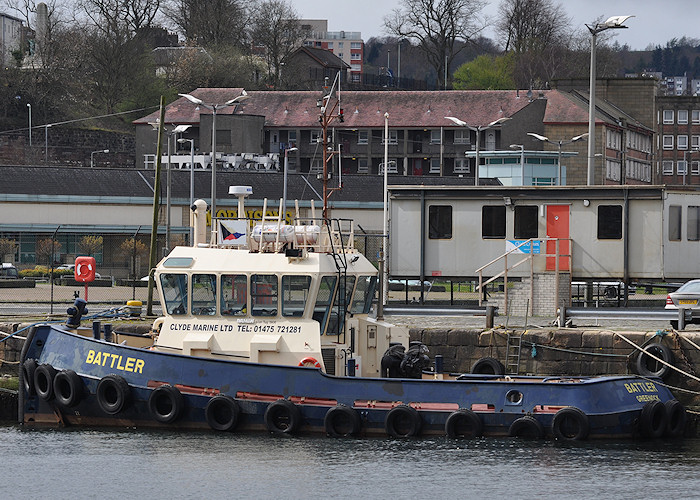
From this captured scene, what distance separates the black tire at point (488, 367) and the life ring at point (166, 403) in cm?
595

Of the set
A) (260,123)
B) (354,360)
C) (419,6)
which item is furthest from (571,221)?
(419,6)

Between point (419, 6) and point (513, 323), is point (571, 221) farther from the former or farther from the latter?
point (419, 6)

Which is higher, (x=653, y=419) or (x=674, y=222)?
(x=674, y=222)

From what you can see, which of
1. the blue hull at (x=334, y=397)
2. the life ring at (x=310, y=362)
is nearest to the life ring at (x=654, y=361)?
the blue hull at (x=334, y=397)

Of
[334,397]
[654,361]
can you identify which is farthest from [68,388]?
[654,361]

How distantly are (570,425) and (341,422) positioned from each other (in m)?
3.80

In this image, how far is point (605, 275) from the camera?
3244cm

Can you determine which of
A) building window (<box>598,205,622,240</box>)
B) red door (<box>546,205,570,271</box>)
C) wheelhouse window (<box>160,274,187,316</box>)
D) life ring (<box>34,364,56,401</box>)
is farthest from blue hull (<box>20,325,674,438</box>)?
building window (<box>598,205,622,240</box>)

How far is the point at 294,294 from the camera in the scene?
2286 cm

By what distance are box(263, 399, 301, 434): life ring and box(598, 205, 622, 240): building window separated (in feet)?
41.3

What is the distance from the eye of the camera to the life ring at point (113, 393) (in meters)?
22.9

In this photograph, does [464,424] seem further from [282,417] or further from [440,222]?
[440,222]

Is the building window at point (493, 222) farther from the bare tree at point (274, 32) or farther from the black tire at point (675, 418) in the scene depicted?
the bare tree at point (274, 32)

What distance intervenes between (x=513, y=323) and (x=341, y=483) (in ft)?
32.2
